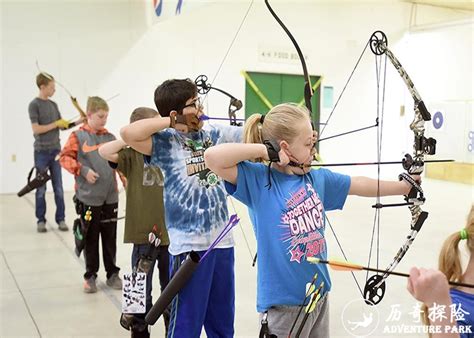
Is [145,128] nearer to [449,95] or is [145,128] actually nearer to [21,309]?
[21,309]

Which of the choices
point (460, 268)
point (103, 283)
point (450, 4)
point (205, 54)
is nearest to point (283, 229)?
point (460, 268)

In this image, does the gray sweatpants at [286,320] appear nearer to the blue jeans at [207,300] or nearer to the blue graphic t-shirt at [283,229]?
the blue graphic t-shirt at [283,229]

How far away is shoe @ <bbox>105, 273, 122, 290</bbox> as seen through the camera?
290 cm

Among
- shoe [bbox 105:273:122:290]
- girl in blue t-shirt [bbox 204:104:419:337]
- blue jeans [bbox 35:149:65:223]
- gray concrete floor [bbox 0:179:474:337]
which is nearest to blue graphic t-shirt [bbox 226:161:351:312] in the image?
girl in blue t-shirt [bbox 204:104:419:337]

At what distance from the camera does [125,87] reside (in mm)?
6953

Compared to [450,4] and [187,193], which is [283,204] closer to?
[187,193]

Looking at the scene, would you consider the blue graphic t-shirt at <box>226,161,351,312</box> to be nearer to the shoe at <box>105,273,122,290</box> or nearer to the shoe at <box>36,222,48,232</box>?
the shoe at <box>105,273,122,290</box>

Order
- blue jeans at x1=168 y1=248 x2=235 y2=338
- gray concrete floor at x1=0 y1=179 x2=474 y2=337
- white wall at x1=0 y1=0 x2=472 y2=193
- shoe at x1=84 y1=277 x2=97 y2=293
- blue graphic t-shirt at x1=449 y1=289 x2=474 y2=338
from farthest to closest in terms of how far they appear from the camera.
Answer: white wall at x1=0 y1=0 x2=472 y2=193, shoe at x1=84 y1=277 x2=97 y2=293, gray concrete floor at x1=0 y1=179 x2=474 y2=337, blue jeans at x1=168 y1=248 x2=235 y2=338, blue graphic t-shirt at x1=449 y1=289 x2=474 y2=338

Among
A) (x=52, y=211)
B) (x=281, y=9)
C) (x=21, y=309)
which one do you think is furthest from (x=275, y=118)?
(x=281, y=9)

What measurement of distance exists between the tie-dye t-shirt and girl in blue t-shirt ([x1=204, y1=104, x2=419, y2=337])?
289 mm

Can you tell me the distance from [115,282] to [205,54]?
4.99 meters

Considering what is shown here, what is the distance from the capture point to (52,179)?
4383 millimetres

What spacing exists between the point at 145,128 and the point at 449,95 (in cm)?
818

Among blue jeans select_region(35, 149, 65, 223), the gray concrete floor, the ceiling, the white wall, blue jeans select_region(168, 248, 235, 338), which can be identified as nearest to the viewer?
blue jeans select_region(168, 248, 235, 338)
